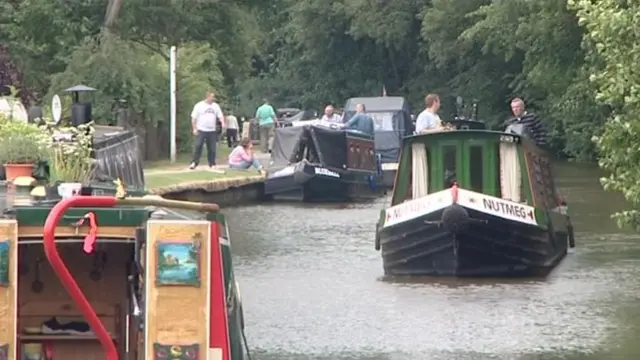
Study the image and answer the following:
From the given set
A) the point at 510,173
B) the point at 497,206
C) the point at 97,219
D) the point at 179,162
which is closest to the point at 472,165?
the point at 510,173

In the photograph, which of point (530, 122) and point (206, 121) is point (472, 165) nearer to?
point (530, 122)

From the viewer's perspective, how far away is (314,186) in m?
30.0

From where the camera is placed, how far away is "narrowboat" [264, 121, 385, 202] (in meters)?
30.0

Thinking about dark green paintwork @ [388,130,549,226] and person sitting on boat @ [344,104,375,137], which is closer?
dark green paintwork @ [388,130,549,226]

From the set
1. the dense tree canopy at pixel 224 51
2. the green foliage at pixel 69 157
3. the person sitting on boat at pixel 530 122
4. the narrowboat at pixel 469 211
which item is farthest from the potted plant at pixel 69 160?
the person sitting on boat at pixel 530 122

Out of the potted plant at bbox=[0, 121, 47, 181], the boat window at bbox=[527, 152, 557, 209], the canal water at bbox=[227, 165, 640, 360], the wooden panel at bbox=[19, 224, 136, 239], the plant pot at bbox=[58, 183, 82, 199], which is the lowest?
the canal water at bbox=[227, 165, 640, 360]

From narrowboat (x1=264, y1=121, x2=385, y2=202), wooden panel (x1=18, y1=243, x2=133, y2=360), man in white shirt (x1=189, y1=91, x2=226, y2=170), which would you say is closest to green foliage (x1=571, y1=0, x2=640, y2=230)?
wooden panel (x1=18, y1=243, x2=133, y2=360)

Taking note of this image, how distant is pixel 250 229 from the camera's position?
23984 mm

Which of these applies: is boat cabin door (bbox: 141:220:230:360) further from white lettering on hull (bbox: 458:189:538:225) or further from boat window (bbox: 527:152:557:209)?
boat window (bbox: 527:152:557:209)

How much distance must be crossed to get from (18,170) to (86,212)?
8.11 feet

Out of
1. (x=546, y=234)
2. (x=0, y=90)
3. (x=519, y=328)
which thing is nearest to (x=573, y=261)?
(x=546, y=234)

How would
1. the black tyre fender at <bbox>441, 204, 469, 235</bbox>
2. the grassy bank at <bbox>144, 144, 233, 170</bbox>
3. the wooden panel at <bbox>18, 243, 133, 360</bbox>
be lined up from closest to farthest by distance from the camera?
the wooden panel at <bbox>18, 243, 133, 360</bbox> → the black tyre fender at <bbox>441, 204, 469, 235</bbox> → the grassy bank at <bbox>144, 144, 233, 170</bbox>

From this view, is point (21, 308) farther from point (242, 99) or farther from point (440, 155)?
point (242, 99)

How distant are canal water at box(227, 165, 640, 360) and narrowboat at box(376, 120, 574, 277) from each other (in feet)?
1.01
